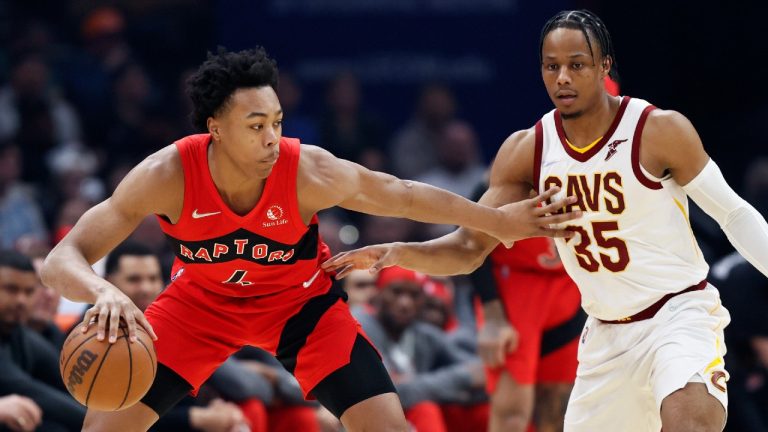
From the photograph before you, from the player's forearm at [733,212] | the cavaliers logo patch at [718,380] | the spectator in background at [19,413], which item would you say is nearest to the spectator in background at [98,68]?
the spectator in background at [19,413]

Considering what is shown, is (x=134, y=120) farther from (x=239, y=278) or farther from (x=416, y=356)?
(x=239, y=278)

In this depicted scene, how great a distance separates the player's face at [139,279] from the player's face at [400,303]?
185cm

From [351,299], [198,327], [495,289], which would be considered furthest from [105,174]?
[198,327]

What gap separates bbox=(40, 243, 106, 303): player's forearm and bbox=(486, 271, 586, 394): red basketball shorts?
317cm

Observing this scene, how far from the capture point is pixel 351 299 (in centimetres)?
952

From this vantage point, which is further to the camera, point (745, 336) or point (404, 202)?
point (745, 336)

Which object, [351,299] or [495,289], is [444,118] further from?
[495,289]

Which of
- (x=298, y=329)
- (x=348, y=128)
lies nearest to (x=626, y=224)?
(x=298, y=329)

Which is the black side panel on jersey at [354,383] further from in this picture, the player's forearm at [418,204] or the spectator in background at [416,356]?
the spectator in background at [416,356]

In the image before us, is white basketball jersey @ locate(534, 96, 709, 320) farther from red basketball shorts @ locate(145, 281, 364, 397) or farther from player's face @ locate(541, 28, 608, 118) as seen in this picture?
red basketball shorts @ locate(145, 281, 364, 397)

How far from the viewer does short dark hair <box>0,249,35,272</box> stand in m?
7.41

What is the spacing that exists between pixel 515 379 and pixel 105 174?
5.81m

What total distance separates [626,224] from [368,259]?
3.83 ft

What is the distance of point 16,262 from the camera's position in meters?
7.41
